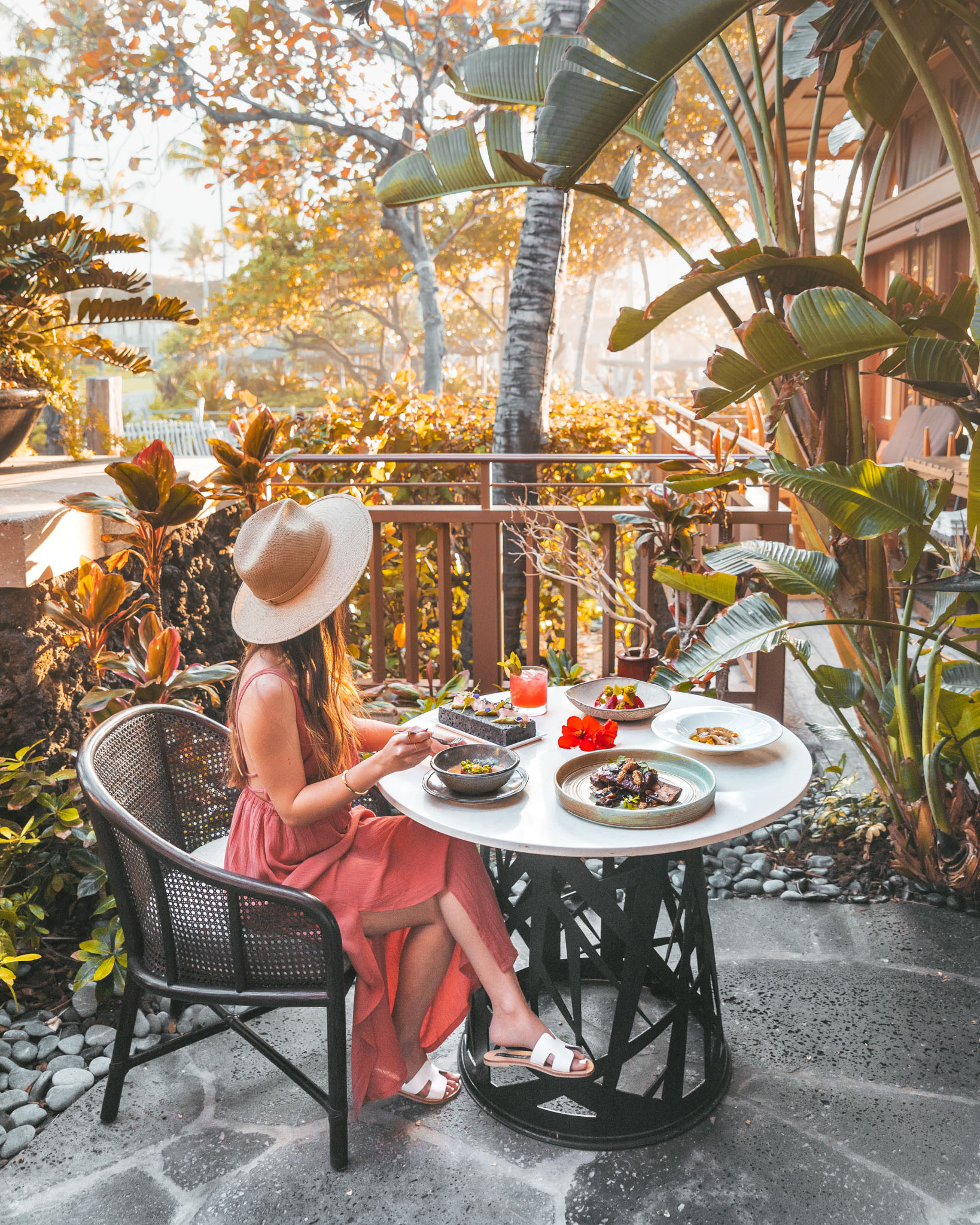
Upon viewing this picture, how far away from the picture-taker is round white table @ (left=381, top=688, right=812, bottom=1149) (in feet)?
6.02

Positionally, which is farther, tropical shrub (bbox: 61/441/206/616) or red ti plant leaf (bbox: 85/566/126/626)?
tropical shrub (bbox: 61/441/206/616)

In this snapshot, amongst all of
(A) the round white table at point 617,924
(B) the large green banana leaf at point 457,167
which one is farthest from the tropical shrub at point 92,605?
(B) the large green banana leaf at point 457,167

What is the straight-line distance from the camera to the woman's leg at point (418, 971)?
206 cm

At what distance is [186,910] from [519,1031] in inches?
29.6

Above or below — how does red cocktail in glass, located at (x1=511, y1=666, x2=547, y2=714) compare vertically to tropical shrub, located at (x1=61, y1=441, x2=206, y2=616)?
below

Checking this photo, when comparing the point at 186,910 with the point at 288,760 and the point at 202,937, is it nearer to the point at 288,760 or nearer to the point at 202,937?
the point at 202,937

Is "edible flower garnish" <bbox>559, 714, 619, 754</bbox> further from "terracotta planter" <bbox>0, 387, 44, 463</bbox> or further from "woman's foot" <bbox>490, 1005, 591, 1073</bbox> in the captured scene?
"terracotta planter" <bbox>0, 387, 44, 463</bbox>

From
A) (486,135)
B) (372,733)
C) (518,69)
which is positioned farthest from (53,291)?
(372,733)

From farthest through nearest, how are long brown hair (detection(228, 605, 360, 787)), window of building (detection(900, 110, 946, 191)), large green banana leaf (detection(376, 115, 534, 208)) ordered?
→ 1. window of building (detection(900, 110, 946, 191))
2. large green banana leaf (detection(376, 115, 534, 208))
3. long brown hair (detection(228, 605, 360, 787))

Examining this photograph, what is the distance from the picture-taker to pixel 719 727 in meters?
2.34

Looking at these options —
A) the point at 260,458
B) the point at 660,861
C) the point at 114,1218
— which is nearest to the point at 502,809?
the point at 660,861

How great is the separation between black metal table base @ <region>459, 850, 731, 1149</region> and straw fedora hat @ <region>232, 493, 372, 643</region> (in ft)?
2.36

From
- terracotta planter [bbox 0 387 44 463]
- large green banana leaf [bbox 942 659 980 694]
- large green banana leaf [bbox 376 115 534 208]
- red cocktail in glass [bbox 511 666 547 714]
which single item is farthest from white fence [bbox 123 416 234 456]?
large green banana leaf [bbox 942 659 980 694]

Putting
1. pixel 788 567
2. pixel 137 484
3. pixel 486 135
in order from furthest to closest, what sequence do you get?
pixel 486 135
pixel 137 484
pixel 788 567
